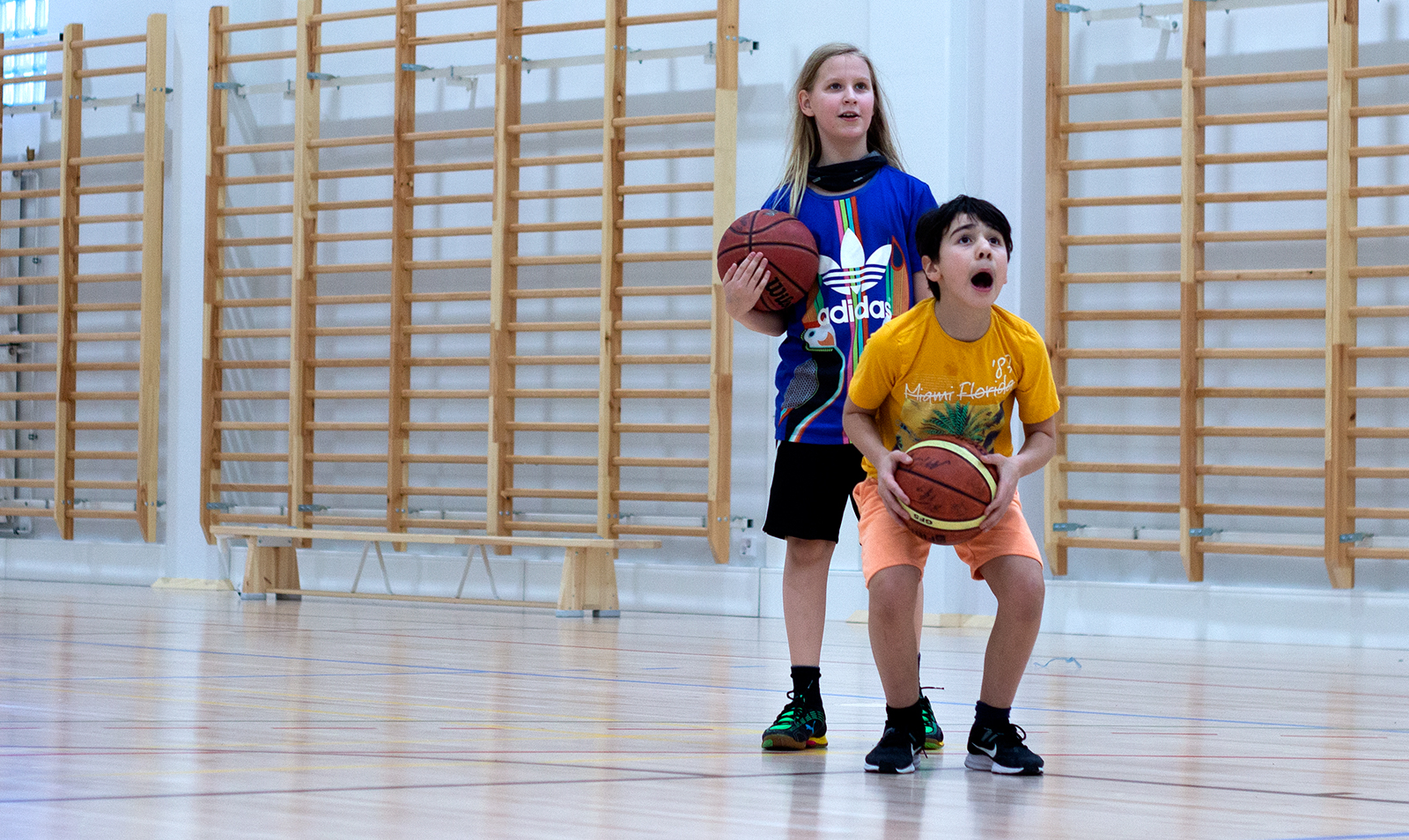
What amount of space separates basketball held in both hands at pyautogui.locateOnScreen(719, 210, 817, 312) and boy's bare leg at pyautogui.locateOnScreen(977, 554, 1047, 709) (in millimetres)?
570

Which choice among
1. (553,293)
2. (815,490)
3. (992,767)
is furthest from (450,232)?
(992,767)

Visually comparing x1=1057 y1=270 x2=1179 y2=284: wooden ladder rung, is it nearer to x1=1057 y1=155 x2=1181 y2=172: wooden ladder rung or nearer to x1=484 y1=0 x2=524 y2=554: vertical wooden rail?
x1=1057 y1=155 x2=1181 y2=172: wooden ladder rung

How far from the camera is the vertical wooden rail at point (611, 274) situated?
7523 mm

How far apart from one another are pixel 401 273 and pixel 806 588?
18.8 feet

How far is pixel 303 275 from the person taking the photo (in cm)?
837

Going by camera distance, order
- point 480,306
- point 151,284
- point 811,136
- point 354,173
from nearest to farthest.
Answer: point 811,136
point 480,306
point 354,173
point 151,284

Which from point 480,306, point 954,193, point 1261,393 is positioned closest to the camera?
point 1261,393

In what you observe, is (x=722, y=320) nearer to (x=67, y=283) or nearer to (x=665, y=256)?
(x=665, y=256)

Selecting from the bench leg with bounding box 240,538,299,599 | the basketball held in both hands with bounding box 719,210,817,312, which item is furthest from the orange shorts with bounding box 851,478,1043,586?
the bench leg with bounding box 240,538,299,599

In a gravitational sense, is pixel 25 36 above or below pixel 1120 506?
above

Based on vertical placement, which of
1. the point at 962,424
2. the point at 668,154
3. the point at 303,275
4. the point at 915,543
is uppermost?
the point at 668,154

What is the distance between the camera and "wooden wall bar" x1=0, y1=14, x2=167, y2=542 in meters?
8.87

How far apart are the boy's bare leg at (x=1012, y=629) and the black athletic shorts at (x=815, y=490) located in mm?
370

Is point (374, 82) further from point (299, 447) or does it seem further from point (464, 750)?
point (464, 750)
